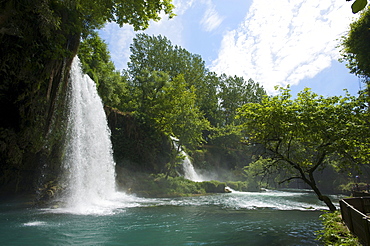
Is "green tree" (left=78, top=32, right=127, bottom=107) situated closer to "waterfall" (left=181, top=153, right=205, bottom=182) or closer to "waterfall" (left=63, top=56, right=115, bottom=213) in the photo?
"waterfall" (left=63, top=56, right=115, bottom=213)

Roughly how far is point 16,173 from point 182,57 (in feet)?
104

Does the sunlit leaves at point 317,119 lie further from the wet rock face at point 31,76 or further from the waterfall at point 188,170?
the waterfall at point 188,170

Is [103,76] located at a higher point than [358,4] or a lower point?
higher

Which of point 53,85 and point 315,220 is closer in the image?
point 315,220

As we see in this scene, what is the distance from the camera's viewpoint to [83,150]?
1620 cm

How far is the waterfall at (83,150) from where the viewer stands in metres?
15.2

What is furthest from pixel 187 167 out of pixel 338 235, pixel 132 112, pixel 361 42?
pixel 338 235

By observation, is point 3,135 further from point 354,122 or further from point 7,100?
point 354,122

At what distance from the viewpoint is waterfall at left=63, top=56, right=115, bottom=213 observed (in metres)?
15.2

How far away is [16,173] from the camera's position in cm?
1667

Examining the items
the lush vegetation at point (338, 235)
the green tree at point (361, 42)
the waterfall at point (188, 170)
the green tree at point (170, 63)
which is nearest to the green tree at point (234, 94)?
the green tree at point (170, 63)

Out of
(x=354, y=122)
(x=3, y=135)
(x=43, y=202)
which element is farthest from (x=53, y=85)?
(x=354, y=122)

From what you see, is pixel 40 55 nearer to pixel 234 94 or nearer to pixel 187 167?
pixel 187 167

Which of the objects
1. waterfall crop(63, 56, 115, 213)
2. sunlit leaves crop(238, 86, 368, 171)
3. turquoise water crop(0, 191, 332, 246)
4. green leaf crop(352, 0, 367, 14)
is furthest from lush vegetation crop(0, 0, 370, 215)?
green leaf crop(352, 0, 367, 14)
